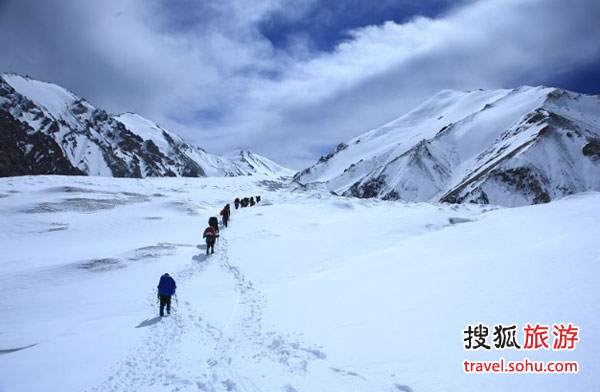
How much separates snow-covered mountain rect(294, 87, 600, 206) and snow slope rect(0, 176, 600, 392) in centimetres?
7914

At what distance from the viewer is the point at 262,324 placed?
41.7 feet

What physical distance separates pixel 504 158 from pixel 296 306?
113032mm

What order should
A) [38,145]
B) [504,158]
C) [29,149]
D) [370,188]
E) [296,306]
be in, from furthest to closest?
[38,145], [29,149], [370,188], [504,158], [296,306]

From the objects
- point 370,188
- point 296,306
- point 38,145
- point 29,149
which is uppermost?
point 38,145

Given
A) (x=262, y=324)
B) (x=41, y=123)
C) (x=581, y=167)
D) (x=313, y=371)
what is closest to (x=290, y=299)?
(x=262, y=324)

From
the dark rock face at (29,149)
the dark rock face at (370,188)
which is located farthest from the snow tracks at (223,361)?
the dark rock face at (29,149)

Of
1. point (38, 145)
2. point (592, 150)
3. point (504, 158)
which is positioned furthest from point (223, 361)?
point (38, 145)

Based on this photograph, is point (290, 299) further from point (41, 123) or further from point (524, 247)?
point (41, 123)

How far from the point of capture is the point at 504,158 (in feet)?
353

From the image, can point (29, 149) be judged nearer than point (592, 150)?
No

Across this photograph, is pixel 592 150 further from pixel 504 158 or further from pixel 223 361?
pixel 223 361

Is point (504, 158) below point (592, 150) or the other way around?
below

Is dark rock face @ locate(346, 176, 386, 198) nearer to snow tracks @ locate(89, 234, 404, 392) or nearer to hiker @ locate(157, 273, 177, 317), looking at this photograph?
hiker @ locate(157, 273, 177, 317)

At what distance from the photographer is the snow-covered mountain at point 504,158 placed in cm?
9781
